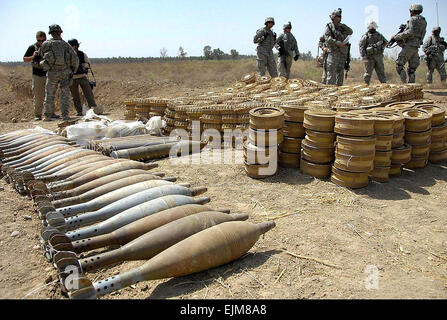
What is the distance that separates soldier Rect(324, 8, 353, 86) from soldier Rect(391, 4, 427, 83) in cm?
179

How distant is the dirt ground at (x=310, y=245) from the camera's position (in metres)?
2.55

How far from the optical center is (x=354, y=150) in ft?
14.3

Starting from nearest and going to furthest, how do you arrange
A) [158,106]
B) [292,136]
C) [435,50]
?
[292,136]
[158,106]
[435,50]

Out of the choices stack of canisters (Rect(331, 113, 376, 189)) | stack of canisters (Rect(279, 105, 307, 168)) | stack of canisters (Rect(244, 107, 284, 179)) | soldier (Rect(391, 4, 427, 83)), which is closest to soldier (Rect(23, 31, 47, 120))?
stack of canisters (Rect(244, 107, 284, 179))

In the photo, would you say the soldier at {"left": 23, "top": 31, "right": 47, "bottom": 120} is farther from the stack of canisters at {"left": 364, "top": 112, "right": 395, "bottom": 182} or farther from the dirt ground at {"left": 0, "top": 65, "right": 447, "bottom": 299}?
the stack of canisters at {"left": 364, "top": 112, "right": 395, "bottom": 182}

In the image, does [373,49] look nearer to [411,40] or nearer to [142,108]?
[411,40]

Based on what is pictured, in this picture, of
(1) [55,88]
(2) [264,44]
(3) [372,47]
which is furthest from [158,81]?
(3) [372,47]

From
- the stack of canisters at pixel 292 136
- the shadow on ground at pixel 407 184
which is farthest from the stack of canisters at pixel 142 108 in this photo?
the shadow on ground at pixel 407 184

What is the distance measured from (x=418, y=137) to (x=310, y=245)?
297 cm

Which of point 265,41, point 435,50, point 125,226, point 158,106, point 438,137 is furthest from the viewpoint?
point 435,50

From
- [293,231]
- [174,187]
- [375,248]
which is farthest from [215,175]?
[375,248]

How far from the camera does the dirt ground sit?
2.55 m

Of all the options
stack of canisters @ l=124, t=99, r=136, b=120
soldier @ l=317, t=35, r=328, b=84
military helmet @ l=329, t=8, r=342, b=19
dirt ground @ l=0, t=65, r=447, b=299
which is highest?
military helmet @ l=329, t=8, r=342, b=19
